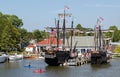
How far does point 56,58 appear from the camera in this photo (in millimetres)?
99250

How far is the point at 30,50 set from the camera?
554 feet

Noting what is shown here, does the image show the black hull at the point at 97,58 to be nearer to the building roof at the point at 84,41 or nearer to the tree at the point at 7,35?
the tree at the point at 7,35

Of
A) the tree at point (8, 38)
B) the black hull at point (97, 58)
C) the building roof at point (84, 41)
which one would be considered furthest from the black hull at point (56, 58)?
the building roof at point (84, 41)

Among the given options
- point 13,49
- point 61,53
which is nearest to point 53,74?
point 61,53

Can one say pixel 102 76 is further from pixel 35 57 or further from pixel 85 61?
pixel 35 57

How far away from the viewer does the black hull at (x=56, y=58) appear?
99000mm

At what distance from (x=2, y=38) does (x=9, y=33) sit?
282 centimetres

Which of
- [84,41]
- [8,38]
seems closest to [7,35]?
[8,38]

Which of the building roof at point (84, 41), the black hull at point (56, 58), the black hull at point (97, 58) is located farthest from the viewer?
the building roof at point (84, 41)

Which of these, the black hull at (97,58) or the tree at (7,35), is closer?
the black hull at (97,58)

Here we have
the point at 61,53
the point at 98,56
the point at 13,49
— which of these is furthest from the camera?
the point at 13,49

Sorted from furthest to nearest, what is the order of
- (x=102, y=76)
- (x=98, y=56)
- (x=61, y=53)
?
1. (x=98, y=56)
2. (x=61, y=53)
3. (x=102, y=76)

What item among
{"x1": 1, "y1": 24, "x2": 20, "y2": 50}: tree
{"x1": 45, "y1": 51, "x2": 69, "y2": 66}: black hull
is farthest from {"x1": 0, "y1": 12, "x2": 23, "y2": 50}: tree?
{"x1": 45, "y1": 51, "x2": 69, "y2": 66}: black hull

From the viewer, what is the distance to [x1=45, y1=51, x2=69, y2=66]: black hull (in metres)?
99.0
